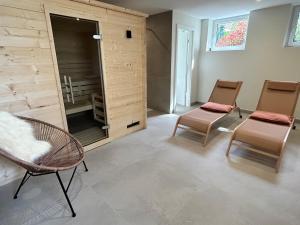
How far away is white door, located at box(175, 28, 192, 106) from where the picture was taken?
4454mm

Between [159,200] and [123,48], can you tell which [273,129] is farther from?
[123,48]

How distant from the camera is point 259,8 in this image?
3568mm

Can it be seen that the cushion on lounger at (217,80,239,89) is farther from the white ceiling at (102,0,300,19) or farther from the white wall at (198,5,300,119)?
the white ceiling at (102,0,300,19)

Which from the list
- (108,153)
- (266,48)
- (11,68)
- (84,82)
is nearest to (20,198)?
(108,153)

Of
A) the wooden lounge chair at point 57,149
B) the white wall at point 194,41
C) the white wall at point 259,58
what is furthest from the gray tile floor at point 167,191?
the white wall at point 194,41

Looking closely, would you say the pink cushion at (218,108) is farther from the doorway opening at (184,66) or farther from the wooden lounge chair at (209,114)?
the doorway opening at (184,66)

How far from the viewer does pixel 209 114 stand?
10.2ft

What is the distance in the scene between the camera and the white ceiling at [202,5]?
10.3 ft

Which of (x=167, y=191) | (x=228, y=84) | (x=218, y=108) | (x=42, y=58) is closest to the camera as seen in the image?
(x=167, y=191)

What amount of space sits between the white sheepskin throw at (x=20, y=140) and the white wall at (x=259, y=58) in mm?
4158

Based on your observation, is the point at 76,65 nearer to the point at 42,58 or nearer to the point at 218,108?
the point at 42,58

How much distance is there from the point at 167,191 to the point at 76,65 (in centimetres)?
316

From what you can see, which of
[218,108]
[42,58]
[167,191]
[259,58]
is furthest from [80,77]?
[259,58]

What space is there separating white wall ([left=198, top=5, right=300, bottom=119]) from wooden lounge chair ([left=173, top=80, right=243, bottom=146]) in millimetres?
786
